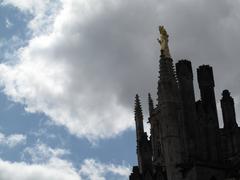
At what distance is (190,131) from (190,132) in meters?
0.08

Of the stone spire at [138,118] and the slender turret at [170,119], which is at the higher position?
the stone spire at [138,118]

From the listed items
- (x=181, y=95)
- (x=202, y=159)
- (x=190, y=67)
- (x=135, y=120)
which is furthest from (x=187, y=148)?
(x=135, y=120)

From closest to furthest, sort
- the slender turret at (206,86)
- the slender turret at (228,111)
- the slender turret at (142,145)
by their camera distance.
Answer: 1. the slender turret at (206,86)
2. the slender turret at (142,145)
3. the slender turret at (228,111)

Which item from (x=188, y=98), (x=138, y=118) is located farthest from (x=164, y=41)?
(x=138, y=118)

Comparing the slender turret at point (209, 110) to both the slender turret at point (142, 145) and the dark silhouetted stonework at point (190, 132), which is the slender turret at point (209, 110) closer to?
the dark silhouetted stonework at point (190, 132)

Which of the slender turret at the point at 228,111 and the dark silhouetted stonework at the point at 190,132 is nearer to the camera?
the dark silhouetted stonework at the point at 190,132

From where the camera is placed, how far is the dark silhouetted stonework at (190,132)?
136ft

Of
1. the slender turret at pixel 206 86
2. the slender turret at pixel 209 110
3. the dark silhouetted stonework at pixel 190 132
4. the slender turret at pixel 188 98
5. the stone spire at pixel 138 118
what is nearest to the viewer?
the dark silhouetted stonework at pixel 190 132

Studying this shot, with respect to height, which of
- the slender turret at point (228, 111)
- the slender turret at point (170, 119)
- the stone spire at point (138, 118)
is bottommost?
the slender turret at point (170, 119)

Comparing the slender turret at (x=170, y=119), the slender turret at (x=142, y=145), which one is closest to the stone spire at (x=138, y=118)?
the slender turret at (x=142, y=145)

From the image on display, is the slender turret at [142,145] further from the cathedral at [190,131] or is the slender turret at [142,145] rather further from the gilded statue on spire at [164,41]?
the gilded statue on spire at [164,41]

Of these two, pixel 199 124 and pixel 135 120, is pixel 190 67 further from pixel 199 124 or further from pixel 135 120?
pixel 135 120

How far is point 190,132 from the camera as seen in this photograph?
151ft

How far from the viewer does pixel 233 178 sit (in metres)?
39.1
